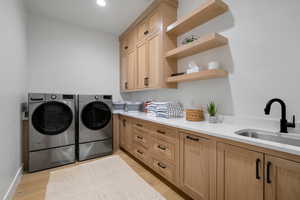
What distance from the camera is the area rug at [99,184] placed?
5.20 ft

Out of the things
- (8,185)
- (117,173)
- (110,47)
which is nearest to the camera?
(8,185)

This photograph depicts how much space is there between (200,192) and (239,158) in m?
0.58

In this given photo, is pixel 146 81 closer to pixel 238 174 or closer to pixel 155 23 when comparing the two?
pixel 155 23

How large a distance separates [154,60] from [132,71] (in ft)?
2.76

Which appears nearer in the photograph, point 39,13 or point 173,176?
point 173,176

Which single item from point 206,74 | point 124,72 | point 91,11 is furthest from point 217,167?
point 91,11

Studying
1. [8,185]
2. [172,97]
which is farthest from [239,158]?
[8,185]

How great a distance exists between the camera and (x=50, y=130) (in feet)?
7.50

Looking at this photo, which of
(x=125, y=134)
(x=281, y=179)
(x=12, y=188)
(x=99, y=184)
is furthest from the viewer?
(x=125, y=134)

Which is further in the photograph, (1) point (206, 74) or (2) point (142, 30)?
(2) point (142, 30)

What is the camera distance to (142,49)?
8.90 ft

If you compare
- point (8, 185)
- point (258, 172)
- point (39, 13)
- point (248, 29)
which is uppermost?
point (39, 13)

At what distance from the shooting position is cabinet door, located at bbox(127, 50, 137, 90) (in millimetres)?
3010

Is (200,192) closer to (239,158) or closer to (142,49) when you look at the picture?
(239,158)
